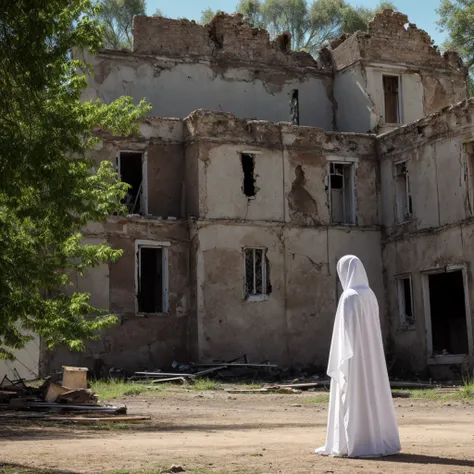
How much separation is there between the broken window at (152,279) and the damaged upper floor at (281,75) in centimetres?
504

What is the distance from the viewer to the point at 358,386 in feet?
27.6

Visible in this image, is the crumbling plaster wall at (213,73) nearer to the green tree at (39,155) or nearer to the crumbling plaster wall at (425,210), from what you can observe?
the crumbling plaster wall at (425,210)

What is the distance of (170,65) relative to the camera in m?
28.9

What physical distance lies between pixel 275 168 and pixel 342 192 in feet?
8.50

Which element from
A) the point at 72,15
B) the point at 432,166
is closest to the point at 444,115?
the point at 432,166

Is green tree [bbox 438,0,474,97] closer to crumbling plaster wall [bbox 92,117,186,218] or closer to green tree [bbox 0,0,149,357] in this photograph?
crumbling plaster wall [bbox 92,117,186,218]

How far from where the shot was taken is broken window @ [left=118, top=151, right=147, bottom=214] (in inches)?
1004

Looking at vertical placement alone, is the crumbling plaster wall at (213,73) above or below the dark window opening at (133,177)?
above

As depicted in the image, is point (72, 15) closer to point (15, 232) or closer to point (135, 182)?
point (15, 232)

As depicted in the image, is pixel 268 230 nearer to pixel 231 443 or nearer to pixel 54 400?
pixel 54 400

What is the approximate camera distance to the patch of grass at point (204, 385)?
2056cm

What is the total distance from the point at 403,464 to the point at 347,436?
0.66m

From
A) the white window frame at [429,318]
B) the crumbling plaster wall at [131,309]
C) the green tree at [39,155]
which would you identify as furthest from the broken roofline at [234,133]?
the green tree at [39,155]

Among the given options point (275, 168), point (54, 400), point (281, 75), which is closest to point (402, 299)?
point (275, 168)
